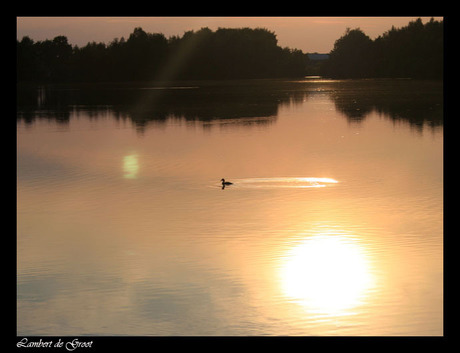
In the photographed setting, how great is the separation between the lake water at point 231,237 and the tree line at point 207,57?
103127 mm

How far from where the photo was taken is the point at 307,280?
13.9 meters

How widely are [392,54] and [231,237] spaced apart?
5434 inches

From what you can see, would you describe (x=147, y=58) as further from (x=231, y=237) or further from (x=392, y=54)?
(x=231, y=237)

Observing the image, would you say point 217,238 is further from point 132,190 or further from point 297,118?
point 297,118

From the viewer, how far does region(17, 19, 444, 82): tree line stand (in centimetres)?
13850

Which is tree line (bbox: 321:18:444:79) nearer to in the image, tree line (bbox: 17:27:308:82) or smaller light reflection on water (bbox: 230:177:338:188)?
tree line (bbox: 17:27:308:82)

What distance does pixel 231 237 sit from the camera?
682 inches

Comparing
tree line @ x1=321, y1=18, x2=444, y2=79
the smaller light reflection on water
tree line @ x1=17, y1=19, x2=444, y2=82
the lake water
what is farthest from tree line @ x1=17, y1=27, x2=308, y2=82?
the smaller light reflection on water

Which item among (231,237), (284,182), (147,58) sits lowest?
(231,237)

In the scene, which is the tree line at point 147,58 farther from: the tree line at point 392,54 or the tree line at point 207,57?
the tree line at point 392,54

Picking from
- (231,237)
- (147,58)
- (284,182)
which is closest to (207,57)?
(147,58)
